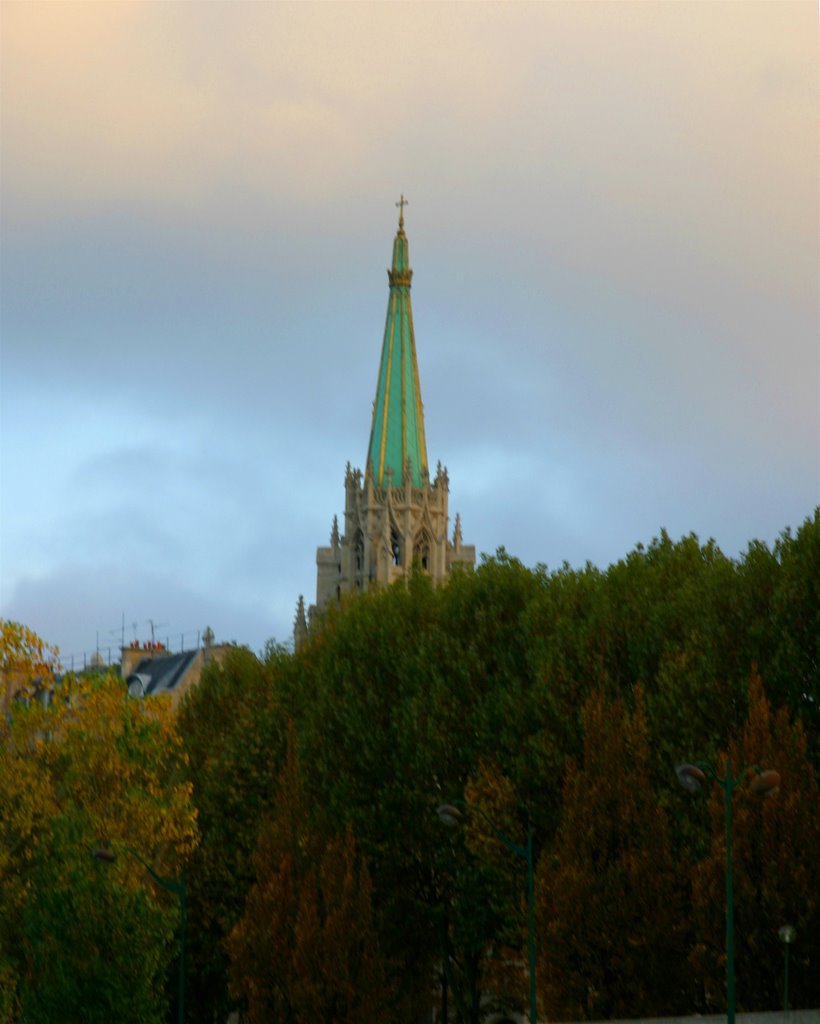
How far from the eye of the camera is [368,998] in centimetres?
5944

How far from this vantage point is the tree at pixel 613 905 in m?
51.0

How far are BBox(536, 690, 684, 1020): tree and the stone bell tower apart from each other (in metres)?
88.6

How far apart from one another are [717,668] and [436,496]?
287 ft

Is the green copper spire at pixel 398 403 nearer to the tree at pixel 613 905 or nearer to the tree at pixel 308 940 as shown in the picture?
the tree at pixel 308 940

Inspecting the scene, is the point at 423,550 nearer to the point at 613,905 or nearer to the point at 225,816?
the point at 225,816

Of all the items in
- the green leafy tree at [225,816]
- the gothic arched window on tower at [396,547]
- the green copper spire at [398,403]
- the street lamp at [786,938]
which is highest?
the green copper spire at [398,403]

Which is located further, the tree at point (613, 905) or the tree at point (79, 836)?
the tree at point (79, 836)

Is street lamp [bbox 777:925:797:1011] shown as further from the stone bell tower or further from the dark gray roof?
the stone bell tower

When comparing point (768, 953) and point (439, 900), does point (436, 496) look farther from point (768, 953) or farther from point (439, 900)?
point (768, 953)

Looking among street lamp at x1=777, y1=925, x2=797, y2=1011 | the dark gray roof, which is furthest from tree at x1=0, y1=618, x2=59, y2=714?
the dark gray roof

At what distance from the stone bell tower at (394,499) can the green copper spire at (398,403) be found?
0.07 meters

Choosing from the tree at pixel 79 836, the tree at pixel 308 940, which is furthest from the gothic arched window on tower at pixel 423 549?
the tree at pixel 308 940

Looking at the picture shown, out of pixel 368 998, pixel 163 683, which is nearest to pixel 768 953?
pixel 368 998

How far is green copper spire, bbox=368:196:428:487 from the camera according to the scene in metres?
144
